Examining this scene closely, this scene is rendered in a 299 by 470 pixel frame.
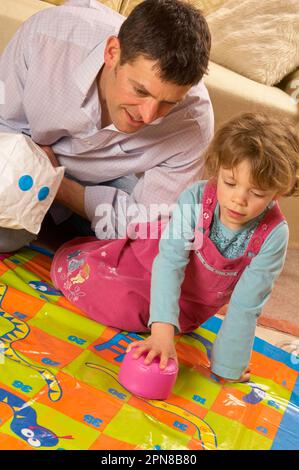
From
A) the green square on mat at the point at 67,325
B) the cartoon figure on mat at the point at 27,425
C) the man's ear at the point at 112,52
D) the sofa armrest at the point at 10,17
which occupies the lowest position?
the green square on mat at the point at 67,325

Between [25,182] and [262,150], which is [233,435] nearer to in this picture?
[262,150]

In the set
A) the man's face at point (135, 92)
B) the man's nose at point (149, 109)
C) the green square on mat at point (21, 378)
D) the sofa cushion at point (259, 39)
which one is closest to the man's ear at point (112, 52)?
the man's face at point (135, 92)

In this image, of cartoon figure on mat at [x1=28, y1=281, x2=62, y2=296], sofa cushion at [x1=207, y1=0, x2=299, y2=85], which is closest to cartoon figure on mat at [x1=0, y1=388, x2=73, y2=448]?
cartoon figure on mat at [x1=28, y1=281, x2=62, y2=296]

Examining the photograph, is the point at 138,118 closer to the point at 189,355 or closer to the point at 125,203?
the point at 125,203

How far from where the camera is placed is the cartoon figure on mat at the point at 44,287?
131 cm

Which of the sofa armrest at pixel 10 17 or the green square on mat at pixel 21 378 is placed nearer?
the green square on mat at pixel 21 378

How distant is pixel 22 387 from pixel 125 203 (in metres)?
0.58

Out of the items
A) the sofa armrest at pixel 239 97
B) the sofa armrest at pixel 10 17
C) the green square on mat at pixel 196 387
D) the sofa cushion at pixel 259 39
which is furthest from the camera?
the sofa cushion at pixel 259 39

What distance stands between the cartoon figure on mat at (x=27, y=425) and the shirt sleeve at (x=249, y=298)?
1.20 ft

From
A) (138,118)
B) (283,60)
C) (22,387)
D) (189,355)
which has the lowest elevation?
(189,355)

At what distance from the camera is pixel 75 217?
160cm

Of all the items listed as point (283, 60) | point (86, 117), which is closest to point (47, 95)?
point (86, 117)

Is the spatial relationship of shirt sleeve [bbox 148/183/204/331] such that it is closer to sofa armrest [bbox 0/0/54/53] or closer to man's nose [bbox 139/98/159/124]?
man's nose [bbox 139/98/159/124]

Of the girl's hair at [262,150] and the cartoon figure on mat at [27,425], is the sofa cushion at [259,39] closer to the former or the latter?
the girl's hair at [262,150]
